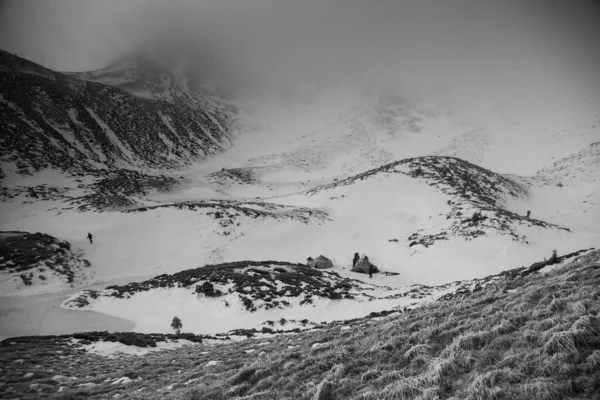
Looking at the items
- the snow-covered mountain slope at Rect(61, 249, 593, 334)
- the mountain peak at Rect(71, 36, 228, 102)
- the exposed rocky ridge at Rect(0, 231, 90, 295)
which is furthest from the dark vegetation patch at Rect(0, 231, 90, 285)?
the mountain peak at Rect(71, 36, 228, 102)

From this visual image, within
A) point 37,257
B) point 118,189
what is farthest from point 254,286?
point 118,189

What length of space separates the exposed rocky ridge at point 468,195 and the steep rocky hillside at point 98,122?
2214 inches

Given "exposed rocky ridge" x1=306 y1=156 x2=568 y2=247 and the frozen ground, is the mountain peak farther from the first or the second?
"exposed rocky ridge" x1=306 y1=156 x2=568 y2=247

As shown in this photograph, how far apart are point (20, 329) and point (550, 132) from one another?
4744 inches

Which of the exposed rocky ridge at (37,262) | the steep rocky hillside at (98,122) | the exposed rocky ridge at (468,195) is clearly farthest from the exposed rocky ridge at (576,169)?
the steep rocky hillside at (98,122)

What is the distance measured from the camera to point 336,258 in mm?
43125

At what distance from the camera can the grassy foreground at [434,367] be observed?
4.82 m

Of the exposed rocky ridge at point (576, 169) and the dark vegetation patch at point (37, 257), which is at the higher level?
the exposed rocky ridge at point (576, 169)

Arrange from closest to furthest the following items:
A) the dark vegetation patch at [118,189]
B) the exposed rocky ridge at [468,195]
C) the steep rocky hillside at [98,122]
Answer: the exposed rocky ridge at [468,195] → the dark vegetation patch at [118,189] → the steep rocky hillside at [98,122]

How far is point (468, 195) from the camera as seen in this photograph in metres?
52.9

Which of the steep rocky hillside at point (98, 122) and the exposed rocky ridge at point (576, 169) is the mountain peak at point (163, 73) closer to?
the steep rocky hillside at point (98, 122)

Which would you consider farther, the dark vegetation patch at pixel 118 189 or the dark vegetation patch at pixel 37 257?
the dark vegetation patch at pixel 118 189

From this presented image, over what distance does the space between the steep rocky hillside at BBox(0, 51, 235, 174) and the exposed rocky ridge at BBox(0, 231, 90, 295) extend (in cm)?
3526

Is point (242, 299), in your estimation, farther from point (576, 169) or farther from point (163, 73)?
point (163, 73)
